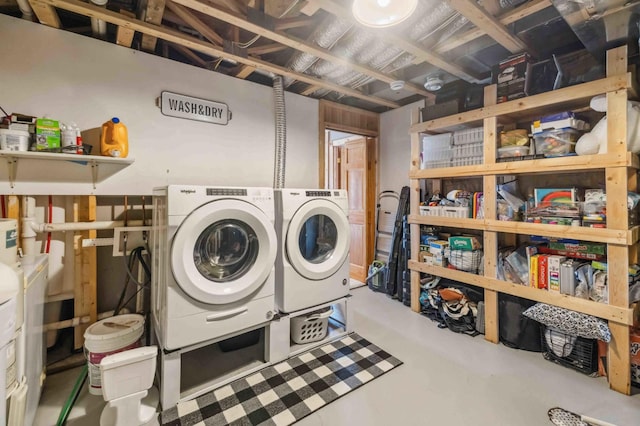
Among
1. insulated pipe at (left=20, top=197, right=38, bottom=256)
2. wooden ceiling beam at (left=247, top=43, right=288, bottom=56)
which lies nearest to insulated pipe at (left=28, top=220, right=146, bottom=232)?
insulated pipe at (left=20, top=197, right=38, bottom=256)

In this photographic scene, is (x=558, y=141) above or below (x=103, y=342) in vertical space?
above

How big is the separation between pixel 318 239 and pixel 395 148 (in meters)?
1.88

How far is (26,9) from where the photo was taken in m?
1.84

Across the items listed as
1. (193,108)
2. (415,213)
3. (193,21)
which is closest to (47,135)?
(193,108)

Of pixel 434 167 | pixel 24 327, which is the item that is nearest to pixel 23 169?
pixel 24 327

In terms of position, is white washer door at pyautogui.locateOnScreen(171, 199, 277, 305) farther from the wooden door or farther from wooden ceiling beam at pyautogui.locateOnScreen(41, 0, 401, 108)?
the wooden door

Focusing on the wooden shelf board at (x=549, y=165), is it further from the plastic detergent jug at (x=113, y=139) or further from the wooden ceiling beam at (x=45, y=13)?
the wooden ceiling beam at (x=45, y=13)

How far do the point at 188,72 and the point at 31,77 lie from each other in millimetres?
1032

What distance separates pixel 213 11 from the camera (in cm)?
171

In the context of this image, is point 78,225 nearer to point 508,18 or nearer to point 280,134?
point 280,134

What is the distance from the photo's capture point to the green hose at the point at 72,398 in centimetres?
152

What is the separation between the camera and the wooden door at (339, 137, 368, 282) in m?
4.01

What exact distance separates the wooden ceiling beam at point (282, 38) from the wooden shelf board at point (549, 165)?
41.6 inches

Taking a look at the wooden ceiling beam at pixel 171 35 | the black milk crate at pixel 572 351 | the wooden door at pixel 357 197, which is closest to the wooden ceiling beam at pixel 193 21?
the wooden ceiling beam at pixel 171 35
